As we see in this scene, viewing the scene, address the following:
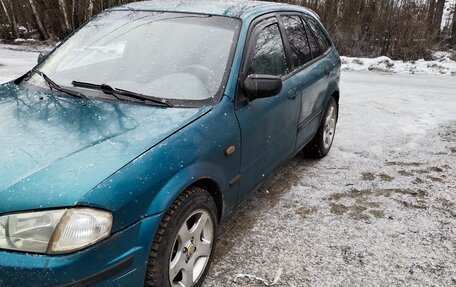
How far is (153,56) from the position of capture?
3.06 metres

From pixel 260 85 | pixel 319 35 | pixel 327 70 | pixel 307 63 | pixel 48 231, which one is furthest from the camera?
pixel 319 35

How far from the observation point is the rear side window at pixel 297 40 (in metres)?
3.82

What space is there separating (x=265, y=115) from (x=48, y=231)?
5.70ft

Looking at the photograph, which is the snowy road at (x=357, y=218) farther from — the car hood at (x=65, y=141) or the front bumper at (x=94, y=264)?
the car hood at (x=65, y=141)

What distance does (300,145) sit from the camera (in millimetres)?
4121

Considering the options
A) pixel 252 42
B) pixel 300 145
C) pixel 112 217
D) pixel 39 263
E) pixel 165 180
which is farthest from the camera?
pixel 300 145

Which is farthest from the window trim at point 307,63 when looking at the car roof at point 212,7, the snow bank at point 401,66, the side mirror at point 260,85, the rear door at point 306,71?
the snow bank at point 401,66

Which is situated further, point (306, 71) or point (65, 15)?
point (65, 15)

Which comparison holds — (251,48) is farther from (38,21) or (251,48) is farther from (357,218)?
(38,21)

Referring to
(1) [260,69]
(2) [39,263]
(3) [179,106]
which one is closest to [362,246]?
(1) [260,69]

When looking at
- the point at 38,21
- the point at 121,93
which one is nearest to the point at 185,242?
the point at 121,93

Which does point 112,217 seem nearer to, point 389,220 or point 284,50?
point 284,50

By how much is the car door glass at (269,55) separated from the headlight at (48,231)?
1.61 meters

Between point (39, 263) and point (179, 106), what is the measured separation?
1216mm
